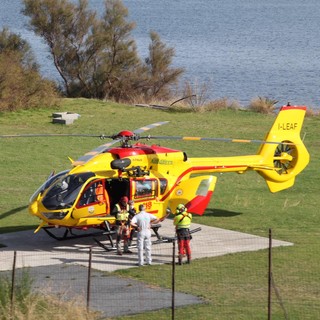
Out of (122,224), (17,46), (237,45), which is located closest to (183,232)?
(122,224)

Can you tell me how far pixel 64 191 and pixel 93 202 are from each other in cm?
74

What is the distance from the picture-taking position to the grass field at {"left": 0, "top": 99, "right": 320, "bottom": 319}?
1932 centimetres

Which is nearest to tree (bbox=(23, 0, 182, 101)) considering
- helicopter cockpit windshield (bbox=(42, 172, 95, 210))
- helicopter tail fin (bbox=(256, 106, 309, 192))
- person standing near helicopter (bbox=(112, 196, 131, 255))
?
helicopter tail fin (bbox=(256, 106, 309, 192))

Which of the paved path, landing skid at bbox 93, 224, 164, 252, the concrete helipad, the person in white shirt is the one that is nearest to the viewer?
the paved path

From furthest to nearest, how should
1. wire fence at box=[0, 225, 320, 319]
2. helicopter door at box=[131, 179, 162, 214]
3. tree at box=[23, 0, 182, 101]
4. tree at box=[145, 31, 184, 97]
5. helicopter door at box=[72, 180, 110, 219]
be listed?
tree at box=[145, 31, 184, 97], tree at box=[23, 0, 182, 101], helicopter door at box=[131, 179, 162, 214], helicopter door at box=[72, 180, 110, 219], wire fence at box=[0, 225, 320, 319]

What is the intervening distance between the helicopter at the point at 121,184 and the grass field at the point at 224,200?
2.03 metres

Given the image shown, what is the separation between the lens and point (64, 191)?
2306 centimetres

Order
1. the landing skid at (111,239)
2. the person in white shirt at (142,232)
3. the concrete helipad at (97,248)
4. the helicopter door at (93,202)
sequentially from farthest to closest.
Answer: the landing skid at (111,239), the helicopter door at (93,202), the concrete helipad at (97,248), the person in white shirt at (142,232)

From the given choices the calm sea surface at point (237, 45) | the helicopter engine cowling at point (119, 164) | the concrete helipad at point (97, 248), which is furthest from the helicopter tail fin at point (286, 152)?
the calm sea surface at point (237, 45)

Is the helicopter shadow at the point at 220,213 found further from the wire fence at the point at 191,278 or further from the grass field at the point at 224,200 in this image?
the wire fence at the point at 191,278

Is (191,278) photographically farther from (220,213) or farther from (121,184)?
(220,213)

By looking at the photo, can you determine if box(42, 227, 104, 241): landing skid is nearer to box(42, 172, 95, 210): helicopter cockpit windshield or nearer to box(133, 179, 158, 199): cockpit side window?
box(42, 172, 95, 210): helicopter cockpit windshield

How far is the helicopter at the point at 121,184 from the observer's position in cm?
2297

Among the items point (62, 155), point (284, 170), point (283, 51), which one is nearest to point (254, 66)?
point (283, 51)
